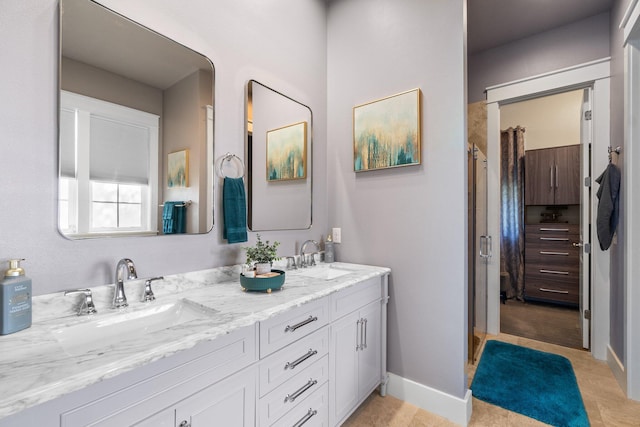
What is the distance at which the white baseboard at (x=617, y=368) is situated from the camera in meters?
2.07

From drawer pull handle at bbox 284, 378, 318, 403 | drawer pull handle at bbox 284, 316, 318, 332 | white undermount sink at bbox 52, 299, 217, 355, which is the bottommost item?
drawer pull handle at bbox 284, 378, 318, 403

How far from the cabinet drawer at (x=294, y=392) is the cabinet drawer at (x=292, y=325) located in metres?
0.18

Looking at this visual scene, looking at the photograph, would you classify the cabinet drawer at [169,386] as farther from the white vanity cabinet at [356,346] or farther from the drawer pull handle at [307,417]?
the white vanity cabinet at [356,346]

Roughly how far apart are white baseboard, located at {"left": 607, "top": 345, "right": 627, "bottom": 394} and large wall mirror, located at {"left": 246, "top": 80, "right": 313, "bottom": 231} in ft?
8.17

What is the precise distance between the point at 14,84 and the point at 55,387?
1018mm

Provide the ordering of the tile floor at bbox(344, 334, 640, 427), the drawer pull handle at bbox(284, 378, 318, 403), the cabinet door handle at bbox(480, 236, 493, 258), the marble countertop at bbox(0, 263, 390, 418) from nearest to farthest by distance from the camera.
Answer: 1. the marble countertop at bbox(0, 263, 390, 418)
2. the drawer pull handle at bbox(284, 378, 318, 403)
3. the tile floor at bbox(344, 334, 640, 427)
4. the cabinet door handle at bbox(480, 236, 493, 258)

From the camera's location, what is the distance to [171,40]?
1.42 metres

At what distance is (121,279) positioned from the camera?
1177 millimetres

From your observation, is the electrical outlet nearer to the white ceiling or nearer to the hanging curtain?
the white ceiling

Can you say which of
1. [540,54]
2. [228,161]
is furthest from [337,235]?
[540,54]

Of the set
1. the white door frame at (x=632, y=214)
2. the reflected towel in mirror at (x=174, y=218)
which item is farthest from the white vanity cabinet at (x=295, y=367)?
the white door frame at (x=632, y=214)

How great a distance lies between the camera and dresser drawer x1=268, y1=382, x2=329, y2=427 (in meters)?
1.28

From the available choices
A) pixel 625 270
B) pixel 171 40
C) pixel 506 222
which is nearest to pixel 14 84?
pixel 171 40

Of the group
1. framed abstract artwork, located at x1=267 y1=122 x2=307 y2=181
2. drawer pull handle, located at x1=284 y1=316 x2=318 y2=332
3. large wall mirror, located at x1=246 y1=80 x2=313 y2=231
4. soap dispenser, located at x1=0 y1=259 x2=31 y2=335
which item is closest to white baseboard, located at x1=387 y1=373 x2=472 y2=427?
drawer pull handle, located at x1=284 y1=316 x2=318 y2=332
